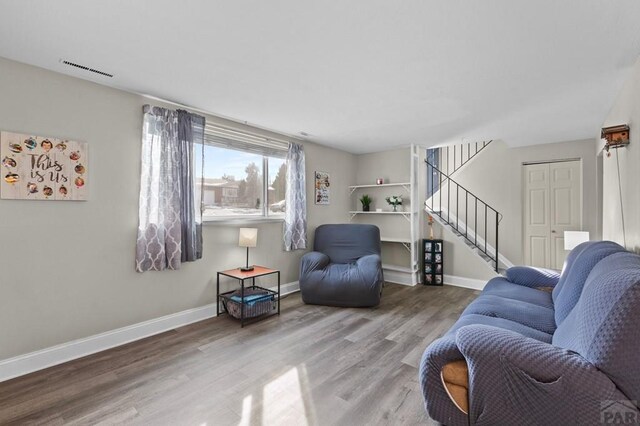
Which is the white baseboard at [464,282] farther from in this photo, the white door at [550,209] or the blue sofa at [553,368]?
the blue sofa at [553,368]

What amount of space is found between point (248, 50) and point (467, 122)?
2.82 metres

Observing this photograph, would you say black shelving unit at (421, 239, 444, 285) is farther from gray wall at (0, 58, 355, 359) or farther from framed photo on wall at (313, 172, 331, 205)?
gray wall at (0, 58, 355, 359)

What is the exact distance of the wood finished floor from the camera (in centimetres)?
181

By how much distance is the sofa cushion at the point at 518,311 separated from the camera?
201 cm

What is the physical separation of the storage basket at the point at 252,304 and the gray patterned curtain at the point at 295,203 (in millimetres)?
955

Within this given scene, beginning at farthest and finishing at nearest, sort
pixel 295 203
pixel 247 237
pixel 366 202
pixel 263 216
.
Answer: pixel 366 202 → pixel 295 203 → pixel 263 216 → pixel 247 237

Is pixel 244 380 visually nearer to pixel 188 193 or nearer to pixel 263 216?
pixel 188 193

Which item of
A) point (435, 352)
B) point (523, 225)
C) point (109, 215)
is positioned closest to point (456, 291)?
point (523, 225)

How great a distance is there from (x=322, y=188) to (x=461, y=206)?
109 inches

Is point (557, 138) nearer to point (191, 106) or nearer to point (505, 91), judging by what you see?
point (505, 91)

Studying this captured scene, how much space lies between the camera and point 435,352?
1.58 meters

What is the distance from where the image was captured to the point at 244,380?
217 centimetres

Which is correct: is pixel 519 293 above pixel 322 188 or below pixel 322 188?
below

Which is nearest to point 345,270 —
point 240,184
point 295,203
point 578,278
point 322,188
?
point 295,203
